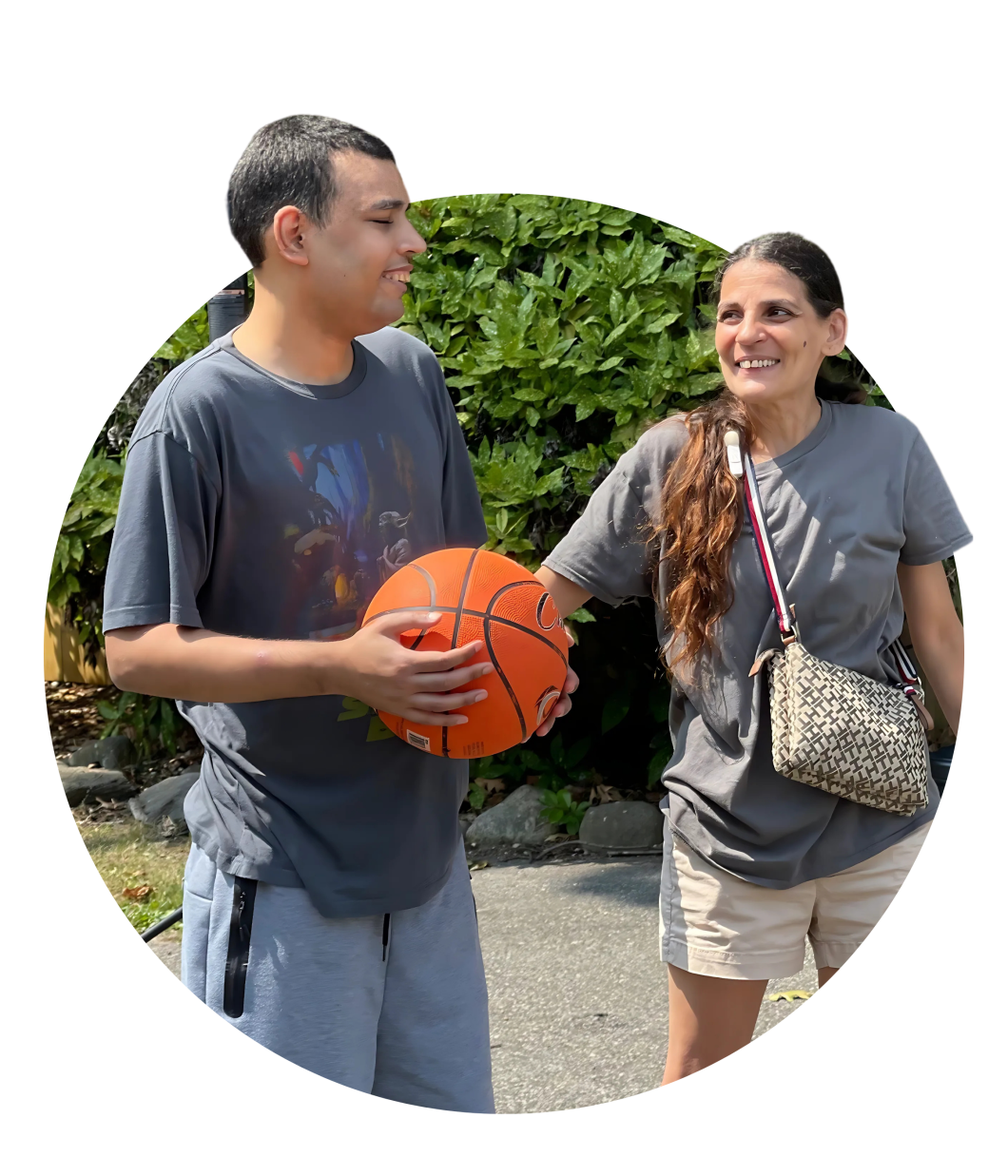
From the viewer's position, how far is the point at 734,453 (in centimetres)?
266

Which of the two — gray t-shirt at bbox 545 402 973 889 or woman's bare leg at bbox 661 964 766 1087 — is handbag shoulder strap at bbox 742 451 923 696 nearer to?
gray t-shirt at bbox 545 402 973 889

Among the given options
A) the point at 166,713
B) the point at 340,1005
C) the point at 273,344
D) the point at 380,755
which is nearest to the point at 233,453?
the point at 273,344

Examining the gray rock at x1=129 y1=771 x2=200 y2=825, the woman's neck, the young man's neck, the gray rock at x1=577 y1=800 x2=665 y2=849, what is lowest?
the gray rock at x1=129 y1=771 x2=200 y2=825

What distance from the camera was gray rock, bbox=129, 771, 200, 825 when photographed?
18.0 ft

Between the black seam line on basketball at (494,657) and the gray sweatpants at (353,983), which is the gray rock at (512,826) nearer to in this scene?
the gray sweatpants at (353,983)

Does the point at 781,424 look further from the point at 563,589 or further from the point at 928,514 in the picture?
the point at 563,589

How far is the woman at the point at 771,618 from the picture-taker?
2566mm

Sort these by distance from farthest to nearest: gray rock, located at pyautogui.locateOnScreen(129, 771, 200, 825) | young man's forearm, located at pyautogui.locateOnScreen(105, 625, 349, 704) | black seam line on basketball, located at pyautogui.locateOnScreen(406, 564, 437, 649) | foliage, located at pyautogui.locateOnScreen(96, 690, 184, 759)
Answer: foliage, located at pyautogui.locateOnScreen(96, 690, 184, 759)
gray rock, located at pyautogui.locateOnScreen(129, 771, 200, 825)
black seam line on basketball, located at pyautogui.locateOnScreen(406, 564, 437, 649)
young man's forearm, located at pyautogui.locateOnScreen(105, 625, 349, 704)

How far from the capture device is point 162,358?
5008 mm

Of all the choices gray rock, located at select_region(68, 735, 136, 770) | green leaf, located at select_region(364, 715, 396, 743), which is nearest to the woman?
green leaf, located at select_region(364, 715, 396, 743)

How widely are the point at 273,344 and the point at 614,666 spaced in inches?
116

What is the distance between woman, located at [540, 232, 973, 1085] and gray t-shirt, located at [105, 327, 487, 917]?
584mm

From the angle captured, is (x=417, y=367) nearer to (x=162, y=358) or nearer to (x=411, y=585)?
(x=411, y=585)

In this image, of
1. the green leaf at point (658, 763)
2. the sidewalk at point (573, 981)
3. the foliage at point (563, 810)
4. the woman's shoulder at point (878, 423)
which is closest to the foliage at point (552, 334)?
the green leaf at point (658, 763)
